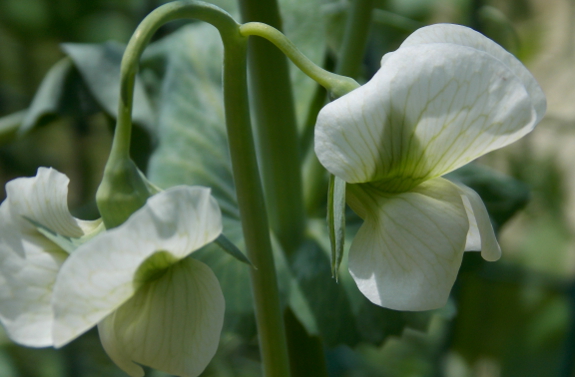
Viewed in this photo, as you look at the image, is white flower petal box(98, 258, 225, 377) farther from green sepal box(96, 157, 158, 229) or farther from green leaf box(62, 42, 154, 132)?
green leaf box(62, 42, 154, 132)

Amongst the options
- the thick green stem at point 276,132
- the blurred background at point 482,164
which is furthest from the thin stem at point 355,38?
the blurred background at point 482,164

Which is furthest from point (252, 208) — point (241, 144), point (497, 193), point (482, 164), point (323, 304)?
point (482, 164)

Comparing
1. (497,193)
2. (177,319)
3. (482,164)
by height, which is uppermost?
(177,319)

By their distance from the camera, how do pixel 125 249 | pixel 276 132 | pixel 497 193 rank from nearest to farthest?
pixel 125 249 < pixel 276 132 < pixel 497 193

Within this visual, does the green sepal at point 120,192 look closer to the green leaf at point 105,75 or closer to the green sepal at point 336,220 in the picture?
the green sepal at point 336,220

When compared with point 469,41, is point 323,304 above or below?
below

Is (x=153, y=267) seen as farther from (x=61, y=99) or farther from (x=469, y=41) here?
(x=61, y=99)
